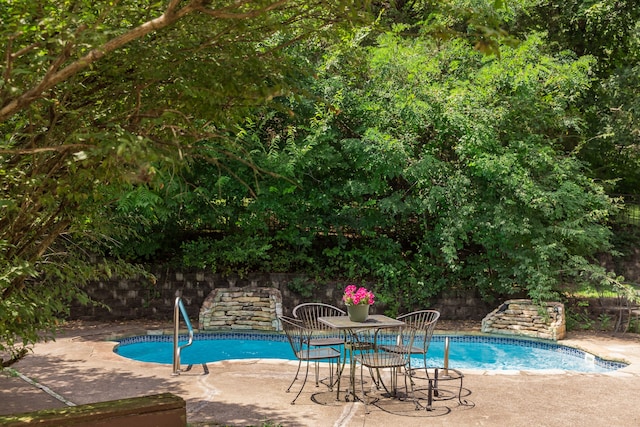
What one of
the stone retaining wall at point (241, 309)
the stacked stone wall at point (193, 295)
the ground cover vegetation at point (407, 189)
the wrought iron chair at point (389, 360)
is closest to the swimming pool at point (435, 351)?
the stone retaining wall at point (241, 309)

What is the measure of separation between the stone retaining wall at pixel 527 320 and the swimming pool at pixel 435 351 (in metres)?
0.32

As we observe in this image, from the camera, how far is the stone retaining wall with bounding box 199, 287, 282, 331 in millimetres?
10914

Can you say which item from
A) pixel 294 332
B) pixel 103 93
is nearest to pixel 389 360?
pixel 294 332

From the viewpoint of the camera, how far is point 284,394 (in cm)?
661

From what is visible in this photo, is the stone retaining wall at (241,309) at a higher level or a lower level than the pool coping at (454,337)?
higher

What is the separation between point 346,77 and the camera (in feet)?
39.9

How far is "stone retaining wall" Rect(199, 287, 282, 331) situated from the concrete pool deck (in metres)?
A: 2.46

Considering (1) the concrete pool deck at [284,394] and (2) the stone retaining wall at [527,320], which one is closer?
(1) the concrete pool deck at [284,394]

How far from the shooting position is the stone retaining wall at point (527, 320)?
10500mm

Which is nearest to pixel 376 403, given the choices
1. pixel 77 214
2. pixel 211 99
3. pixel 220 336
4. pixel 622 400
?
pixel 622 400

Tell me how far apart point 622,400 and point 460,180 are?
5.16 m

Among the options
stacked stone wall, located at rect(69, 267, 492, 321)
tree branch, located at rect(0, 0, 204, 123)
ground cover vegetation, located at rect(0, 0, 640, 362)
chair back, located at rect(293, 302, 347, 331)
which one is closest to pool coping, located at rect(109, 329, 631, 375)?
ground cover vegetation, located at rect(0, 0, 640, 362)

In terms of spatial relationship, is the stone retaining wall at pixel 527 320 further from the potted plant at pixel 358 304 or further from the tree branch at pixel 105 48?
the tree branch at pixel 105 48

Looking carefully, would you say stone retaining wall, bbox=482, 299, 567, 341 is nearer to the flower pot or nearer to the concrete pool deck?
the concrete pool deck
